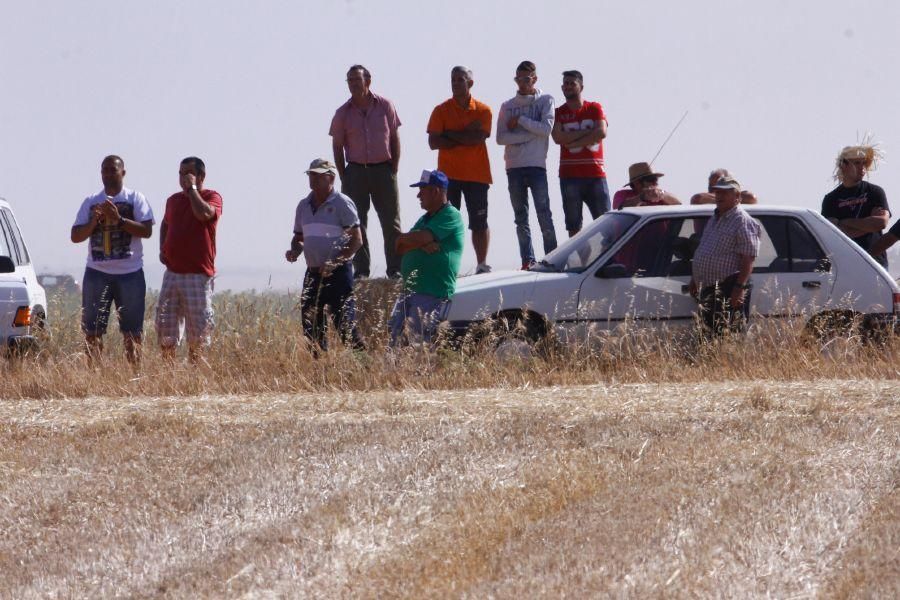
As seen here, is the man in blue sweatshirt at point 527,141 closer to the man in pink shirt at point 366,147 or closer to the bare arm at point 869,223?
the man in pink shirt at point 366,147

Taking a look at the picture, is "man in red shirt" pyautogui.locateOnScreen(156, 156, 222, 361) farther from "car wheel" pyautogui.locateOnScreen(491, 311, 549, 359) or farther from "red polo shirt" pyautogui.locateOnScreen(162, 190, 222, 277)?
"car wheel" pyautogui.locateOnScreen(491, 311, 549, 359)

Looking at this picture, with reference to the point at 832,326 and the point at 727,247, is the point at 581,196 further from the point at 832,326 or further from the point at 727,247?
the point at 832,326

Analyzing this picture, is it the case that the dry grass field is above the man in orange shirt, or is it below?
below

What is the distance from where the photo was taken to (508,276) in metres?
11.6

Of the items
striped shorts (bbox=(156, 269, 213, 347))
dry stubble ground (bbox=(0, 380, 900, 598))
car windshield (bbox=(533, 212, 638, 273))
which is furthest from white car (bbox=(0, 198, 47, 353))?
car windshield (bbox=(533, 212, 638, 273))

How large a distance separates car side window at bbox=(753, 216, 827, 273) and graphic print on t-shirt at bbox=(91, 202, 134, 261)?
5117 millimetres

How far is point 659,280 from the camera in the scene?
11.6 metres

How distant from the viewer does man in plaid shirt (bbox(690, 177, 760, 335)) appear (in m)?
11.3

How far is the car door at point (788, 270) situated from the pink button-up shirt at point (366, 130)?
3665 millimetres

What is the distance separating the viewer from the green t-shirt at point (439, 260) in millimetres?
10953

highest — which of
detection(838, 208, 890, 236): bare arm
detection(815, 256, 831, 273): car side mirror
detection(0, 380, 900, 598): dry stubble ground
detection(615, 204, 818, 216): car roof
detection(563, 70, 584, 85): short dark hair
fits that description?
detection(563, 70, 584, 85): short dark hair

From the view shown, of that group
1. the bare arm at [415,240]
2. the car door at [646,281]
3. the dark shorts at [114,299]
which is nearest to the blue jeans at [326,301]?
the bare arm at [415,240]

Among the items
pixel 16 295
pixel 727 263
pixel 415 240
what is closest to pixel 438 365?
pixel 415 240

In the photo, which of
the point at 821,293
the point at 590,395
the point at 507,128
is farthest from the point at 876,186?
the point at 590,395
